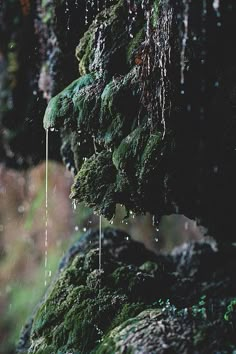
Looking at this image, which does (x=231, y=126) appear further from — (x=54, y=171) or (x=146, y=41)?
(x=54, y=171)

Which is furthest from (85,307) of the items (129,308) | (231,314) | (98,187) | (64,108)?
(64,108)

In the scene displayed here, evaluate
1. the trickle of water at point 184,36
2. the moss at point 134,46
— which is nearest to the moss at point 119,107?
the moss at point 134,46

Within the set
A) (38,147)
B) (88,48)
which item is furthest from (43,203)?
(88,48)

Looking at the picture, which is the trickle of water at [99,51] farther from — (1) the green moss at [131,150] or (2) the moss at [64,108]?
(1) the green moss at [131,150]

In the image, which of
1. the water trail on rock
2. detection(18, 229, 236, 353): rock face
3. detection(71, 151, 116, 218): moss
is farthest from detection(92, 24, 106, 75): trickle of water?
detection(18, 229, 236, 353): rock face

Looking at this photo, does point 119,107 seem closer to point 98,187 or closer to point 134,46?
point 134,46

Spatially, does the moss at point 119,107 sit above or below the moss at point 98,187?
above
